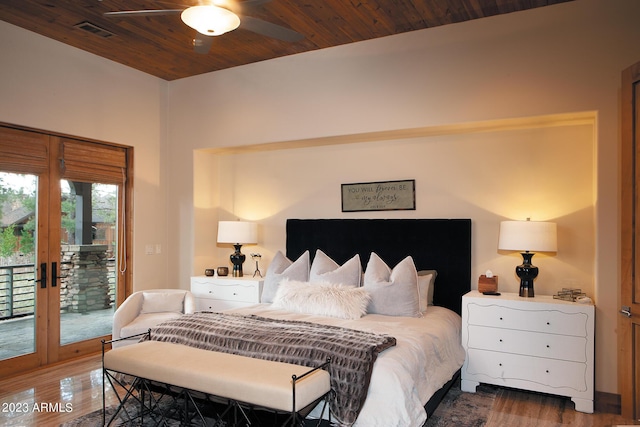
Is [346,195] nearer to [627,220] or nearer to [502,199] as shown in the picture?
[502,199]

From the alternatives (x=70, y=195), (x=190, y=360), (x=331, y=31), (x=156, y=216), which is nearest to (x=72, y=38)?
(x=70, y=195)

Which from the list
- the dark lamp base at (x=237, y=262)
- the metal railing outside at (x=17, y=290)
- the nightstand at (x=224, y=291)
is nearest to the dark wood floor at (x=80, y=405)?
the metal railing outside at (x=17, y=290)

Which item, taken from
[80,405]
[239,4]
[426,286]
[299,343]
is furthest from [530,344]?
[80,405]

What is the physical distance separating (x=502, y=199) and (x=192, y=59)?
3.40 m

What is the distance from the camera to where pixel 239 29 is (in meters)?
3.85

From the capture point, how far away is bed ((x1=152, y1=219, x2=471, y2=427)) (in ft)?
8.91

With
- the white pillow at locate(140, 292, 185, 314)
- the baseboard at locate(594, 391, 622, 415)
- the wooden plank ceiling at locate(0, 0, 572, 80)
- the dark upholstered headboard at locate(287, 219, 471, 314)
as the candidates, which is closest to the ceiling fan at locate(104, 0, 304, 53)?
the wooden plank ceiling at locate(0, 0, 572, 80)

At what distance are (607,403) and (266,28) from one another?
141 inches

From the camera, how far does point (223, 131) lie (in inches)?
211

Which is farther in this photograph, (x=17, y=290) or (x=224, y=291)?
(x=224, y=291)

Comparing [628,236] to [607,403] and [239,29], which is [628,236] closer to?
[607,403]

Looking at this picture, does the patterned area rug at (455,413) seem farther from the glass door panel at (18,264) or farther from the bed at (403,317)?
the glass door panel at (18,264)

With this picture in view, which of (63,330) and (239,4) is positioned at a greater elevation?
(239,4)

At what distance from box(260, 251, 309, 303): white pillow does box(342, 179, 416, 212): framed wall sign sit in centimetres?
72
